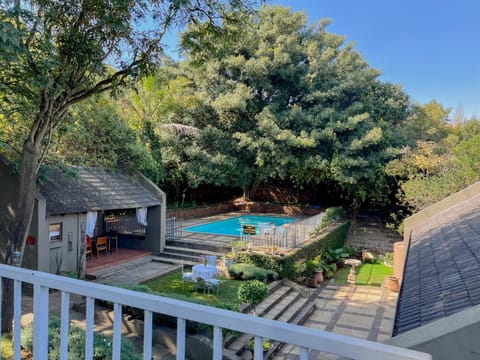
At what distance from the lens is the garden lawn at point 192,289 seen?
12008mm

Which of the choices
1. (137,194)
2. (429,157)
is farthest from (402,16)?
(137,194)

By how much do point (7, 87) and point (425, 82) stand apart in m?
47.6

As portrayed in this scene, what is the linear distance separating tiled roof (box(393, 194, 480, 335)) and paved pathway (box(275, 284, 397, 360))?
4821 mm

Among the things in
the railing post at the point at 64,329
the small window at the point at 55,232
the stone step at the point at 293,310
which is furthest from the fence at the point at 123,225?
the railing post at the point at 64,329

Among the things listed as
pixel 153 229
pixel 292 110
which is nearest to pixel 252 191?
pixel 292 110

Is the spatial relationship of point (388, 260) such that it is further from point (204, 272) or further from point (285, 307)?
point (204, 272)

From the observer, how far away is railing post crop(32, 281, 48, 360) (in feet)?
→ 6.89

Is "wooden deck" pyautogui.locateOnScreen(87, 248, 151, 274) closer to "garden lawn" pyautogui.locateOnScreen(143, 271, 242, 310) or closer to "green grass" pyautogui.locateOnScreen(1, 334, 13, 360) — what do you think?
"garden lawn" pyautogui.locateOnScreen(143, 271, 242, 310)

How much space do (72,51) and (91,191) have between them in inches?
299

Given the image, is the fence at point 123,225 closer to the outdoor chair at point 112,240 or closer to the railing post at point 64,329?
the outdoor chair at point 112,240

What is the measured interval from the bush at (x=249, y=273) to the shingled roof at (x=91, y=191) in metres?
5.32

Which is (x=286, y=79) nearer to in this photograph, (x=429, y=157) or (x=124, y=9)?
(x=429, y=157)

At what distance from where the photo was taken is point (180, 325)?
165 cm

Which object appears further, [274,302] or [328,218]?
[328,218]
